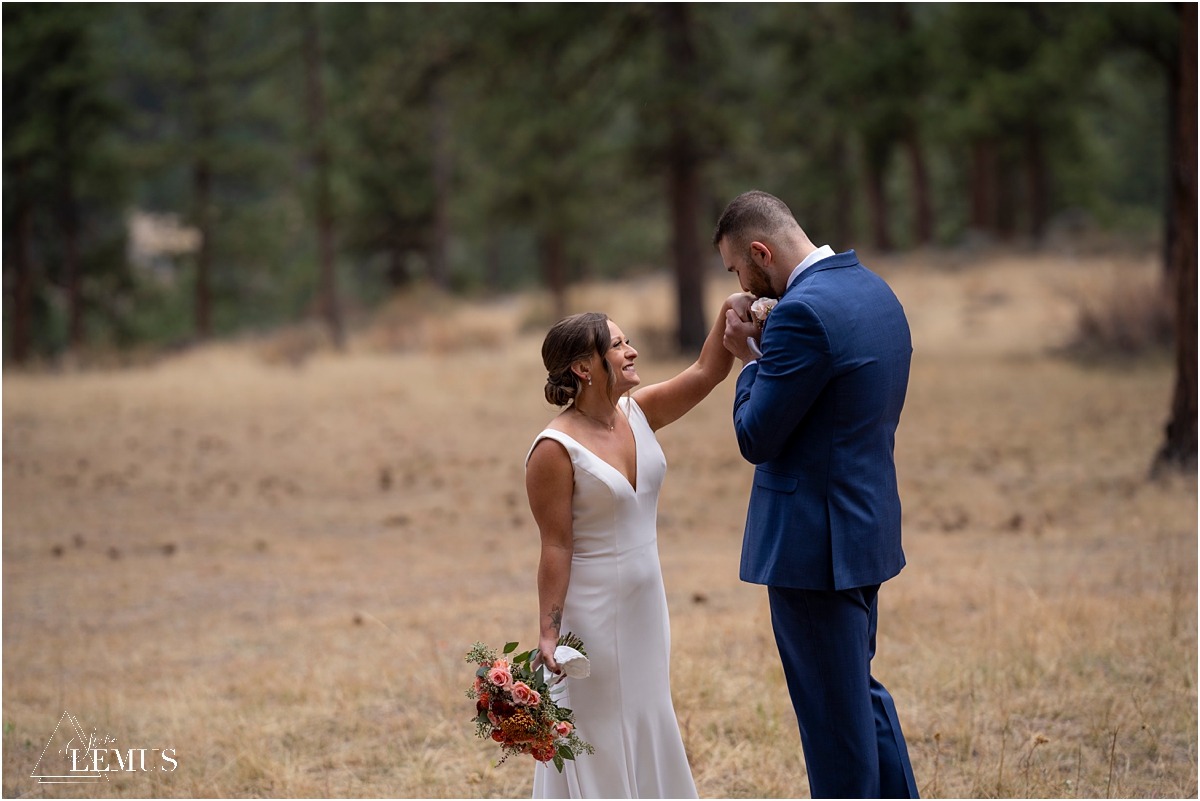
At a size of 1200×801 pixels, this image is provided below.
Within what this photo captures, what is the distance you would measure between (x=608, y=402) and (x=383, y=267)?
4325 centimetres

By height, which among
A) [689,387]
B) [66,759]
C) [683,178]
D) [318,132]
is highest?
[318,132]

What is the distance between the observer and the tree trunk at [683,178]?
17750 mm

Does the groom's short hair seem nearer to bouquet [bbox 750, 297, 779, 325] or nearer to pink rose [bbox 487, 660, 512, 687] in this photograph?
bouquet [bbox 750, 297, 779, 325]

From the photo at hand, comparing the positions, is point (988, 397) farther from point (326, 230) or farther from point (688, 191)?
point (326, 230)

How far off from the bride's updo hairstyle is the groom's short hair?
435 mm

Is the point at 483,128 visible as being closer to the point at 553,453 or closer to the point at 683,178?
the point at 683,178

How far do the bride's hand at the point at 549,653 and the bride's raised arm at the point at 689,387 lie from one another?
80 centimetres

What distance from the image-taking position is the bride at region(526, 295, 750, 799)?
320 cm

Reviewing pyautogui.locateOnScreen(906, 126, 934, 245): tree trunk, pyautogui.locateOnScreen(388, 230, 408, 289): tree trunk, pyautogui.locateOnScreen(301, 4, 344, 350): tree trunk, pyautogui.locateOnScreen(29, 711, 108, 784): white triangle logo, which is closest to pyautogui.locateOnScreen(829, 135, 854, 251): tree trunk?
pyautogui.locateOnScreen(906, 126, 934, 245): tree trunk

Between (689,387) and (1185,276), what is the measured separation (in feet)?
24.1

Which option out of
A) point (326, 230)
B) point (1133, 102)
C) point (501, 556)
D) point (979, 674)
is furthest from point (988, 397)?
point (1133, 102)

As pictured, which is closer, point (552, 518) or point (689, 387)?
point (552, 518)

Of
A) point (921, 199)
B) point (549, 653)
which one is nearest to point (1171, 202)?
point (549, 653)

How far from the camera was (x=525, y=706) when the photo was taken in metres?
3.06
